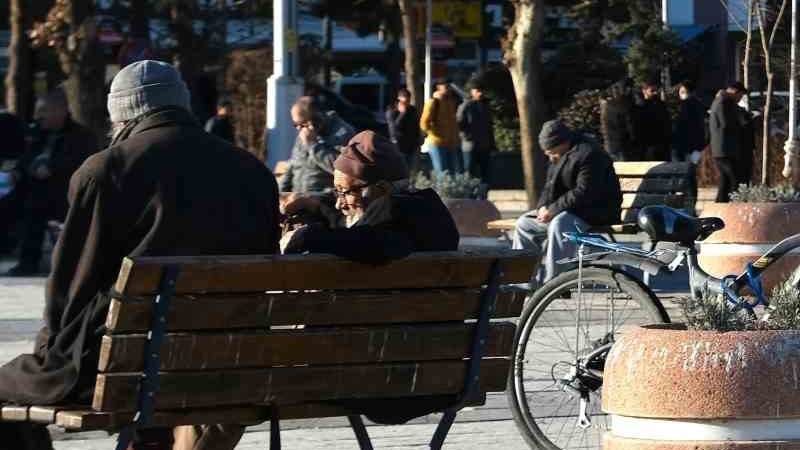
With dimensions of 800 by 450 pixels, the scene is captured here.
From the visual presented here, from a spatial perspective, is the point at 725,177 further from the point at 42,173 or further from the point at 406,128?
the point at 42,173

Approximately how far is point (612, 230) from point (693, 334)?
768cm

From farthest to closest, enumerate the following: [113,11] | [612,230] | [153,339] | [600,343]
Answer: [113,11], [612,230], [600,343], [153,339]

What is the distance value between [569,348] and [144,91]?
241 cm

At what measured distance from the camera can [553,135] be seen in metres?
13.0

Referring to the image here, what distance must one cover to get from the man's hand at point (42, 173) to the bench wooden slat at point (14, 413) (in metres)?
11.3

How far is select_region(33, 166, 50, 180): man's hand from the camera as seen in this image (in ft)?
53.7

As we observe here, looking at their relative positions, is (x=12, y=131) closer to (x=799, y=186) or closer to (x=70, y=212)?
(x=799, y=186)

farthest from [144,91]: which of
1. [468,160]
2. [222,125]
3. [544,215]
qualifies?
[468,160]

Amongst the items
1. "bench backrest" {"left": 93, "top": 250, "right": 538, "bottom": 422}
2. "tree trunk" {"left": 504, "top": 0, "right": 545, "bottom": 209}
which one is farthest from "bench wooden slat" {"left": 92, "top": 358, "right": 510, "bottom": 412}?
"tree trunk" {"left": 504, "top": 0, "right": 545, "bottom": 209}

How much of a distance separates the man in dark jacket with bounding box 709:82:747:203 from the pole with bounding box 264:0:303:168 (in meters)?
4.83

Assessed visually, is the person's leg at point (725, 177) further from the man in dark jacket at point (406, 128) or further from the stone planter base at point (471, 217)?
the stone planter base at point (471, 217)

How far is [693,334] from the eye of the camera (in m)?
5.51

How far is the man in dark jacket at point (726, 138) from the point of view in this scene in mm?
21484

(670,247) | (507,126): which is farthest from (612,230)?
(507,126)
